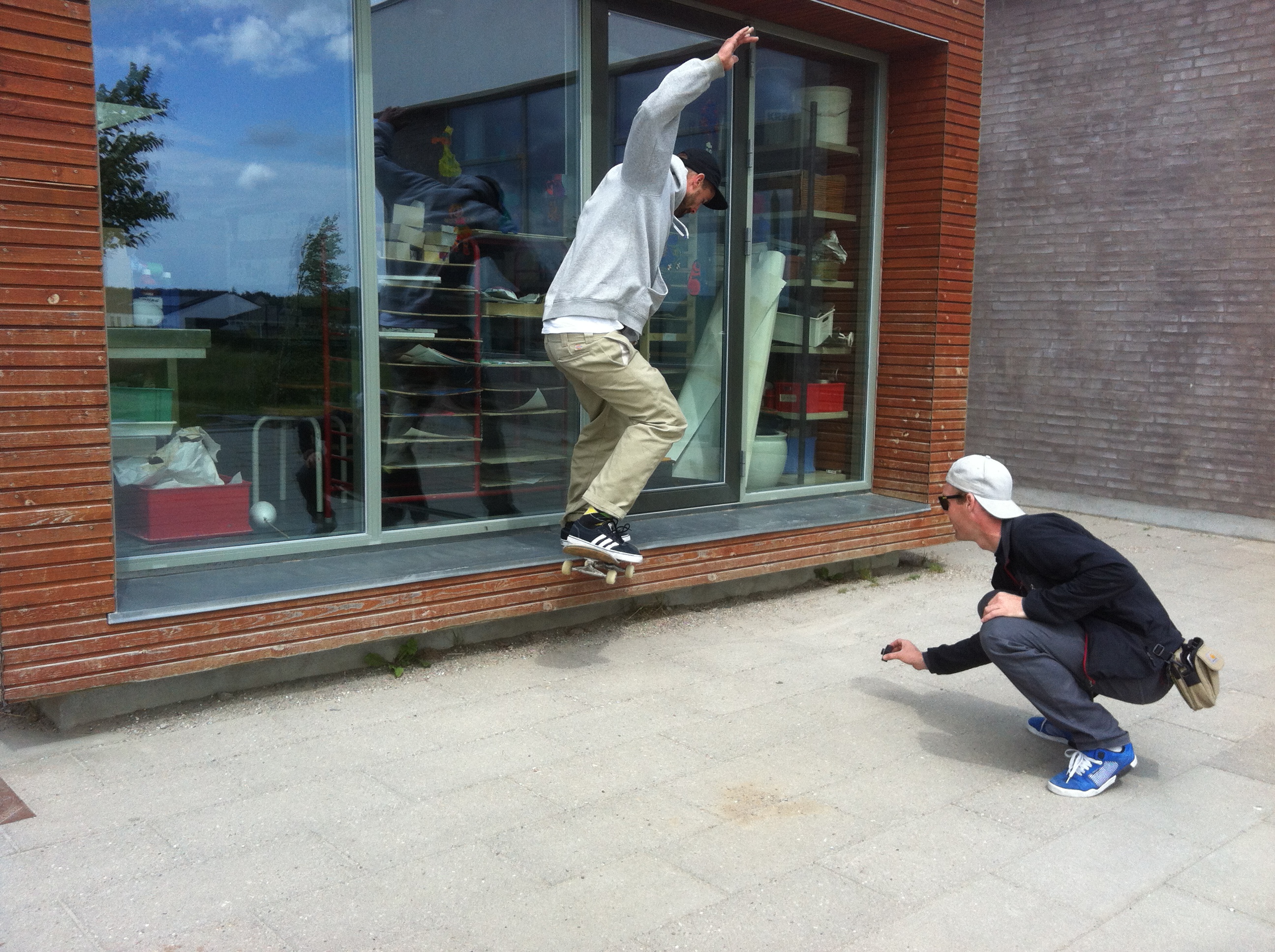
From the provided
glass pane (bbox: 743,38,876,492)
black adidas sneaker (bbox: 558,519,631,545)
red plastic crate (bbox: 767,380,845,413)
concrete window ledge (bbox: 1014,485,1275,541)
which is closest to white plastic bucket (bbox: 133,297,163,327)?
black adidas sneaker (bbox: 558,519,631,545)

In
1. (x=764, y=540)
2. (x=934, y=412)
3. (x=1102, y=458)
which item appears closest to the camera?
(x=764, y=540)

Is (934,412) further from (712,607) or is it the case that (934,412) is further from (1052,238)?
(1052,238)

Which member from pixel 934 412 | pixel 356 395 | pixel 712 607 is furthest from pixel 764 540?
pixel 356 395

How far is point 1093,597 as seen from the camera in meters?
3.54

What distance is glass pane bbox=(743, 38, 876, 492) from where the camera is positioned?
655 cm

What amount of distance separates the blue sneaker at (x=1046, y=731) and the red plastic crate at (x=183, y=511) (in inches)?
127

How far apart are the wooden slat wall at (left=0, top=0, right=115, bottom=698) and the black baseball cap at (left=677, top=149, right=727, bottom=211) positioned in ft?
7.56

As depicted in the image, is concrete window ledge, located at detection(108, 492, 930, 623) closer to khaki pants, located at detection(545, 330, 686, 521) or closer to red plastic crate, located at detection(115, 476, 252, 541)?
red plastic crate, located at detection(115, 476, 252, 541)

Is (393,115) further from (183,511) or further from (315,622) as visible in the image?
(315,622)

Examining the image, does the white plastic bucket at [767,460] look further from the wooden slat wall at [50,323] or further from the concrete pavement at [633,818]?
the wooden slat wall at [50,323]

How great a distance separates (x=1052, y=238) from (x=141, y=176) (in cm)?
762

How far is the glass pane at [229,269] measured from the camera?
14.3 ft

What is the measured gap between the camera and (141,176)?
437 centimetres

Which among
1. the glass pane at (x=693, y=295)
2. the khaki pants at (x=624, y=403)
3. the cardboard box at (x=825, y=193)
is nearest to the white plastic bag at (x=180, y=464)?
the khaki pants at (x=624, y=403)
